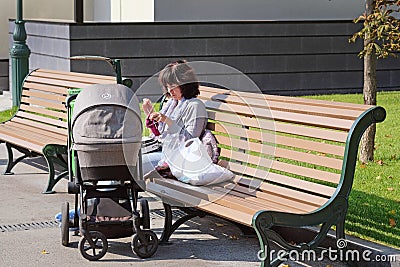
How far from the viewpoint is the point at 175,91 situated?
23.7 ft

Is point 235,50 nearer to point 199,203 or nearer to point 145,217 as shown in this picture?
point 145,217

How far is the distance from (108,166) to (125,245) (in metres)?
0.69

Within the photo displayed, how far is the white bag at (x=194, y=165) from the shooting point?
22.2ft

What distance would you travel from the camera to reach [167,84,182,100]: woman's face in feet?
23.6

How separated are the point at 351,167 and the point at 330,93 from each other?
13367 millimetres

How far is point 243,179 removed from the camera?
6.88m

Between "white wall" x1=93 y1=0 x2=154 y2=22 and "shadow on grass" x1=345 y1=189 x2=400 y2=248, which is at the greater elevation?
"white wall" x1=93 y1=0 x2=154 y2=22

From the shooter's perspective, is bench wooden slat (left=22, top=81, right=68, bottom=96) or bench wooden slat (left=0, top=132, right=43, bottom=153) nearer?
bench wooden slat (left=0, top=132, right=43, bottom=153)

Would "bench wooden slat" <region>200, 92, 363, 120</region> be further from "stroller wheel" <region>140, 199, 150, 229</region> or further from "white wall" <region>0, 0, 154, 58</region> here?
"white wall" <region>0, 0, 154, 58</region>

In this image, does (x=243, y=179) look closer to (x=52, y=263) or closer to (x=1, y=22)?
(x=52, y=263)

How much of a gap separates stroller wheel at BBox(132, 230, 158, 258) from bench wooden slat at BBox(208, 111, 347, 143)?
3.74 ft

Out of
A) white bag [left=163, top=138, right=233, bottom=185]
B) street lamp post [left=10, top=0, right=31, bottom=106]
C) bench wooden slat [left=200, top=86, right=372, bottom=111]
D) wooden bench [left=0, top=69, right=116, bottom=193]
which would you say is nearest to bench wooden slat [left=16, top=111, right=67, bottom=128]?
wooden bench [left=0, top=69, right=116, bottom=193]

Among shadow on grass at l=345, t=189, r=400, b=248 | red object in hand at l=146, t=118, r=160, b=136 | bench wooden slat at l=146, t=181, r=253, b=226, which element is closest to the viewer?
bench wooden slat at l=146, t=181, r=253, b=226

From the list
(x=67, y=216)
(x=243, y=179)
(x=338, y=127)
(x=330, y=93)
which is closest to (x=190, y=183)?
(x=243, y=179)
